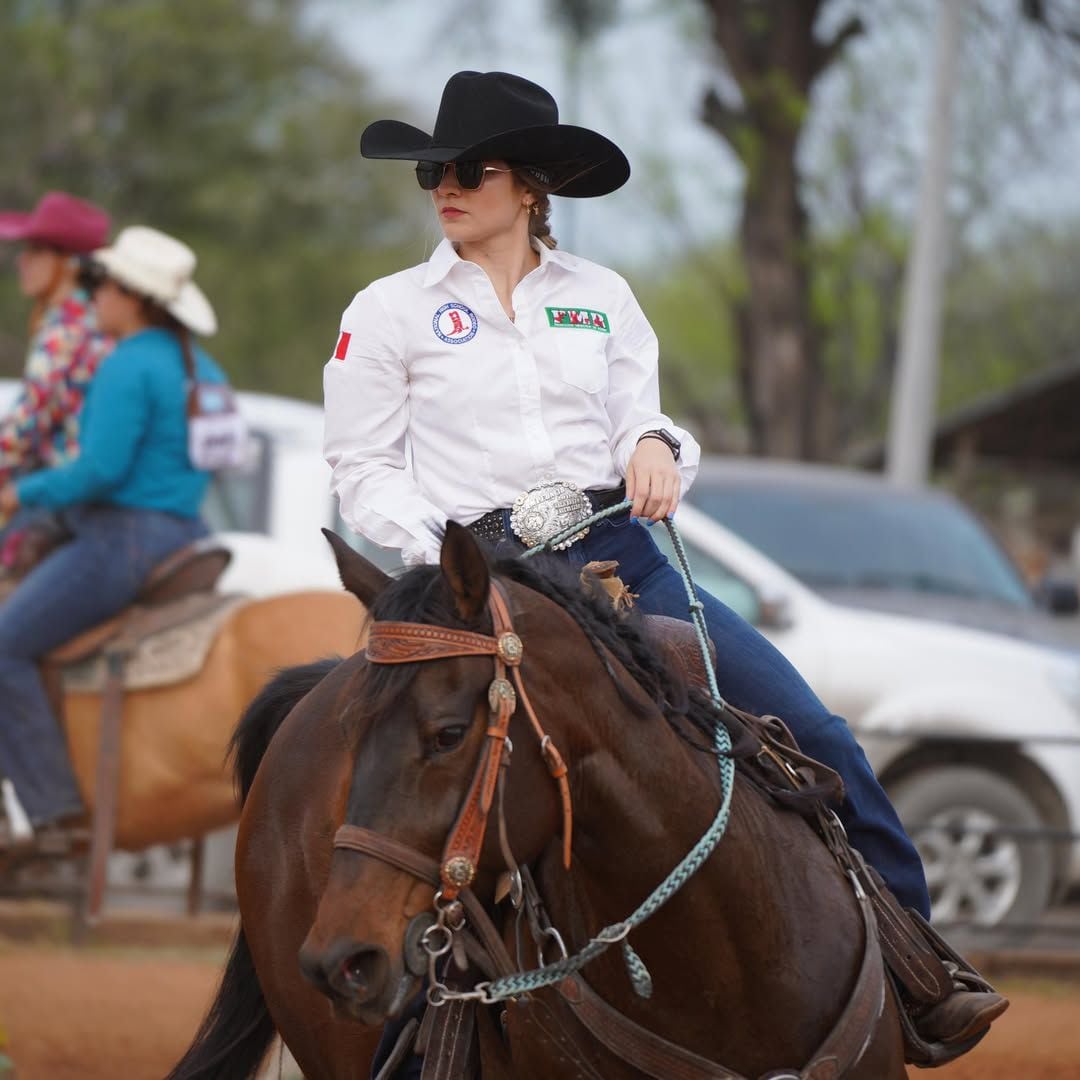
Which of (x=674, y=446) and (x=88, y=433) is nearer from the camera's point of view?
(x=674, y=446)

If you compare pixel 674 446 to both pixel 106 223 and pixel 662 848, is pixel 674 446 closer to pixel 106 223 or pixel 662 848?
pixel 662 848

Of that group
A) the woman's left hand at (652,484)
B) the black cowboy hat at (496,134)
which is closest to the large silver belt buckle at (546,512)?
the woman's left hand at (652,484)

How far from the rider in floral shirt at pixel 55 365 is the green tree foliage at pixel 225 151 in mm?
18368

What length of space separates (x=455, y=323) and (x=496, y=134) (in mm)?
374

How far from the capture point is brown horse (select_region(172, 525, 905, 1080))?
107 inches

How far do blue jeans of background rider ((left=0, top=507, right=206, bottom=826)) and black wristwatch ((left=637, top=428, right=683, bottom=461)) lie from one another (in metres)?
3.93

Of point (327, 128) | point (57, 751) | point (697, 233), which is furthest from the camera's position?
point (327, 128)

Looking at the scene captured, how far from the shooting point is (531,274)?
3596 millimetres

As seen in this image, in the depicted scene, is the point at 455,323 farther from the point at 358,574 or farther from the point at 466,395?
the point at 358,574

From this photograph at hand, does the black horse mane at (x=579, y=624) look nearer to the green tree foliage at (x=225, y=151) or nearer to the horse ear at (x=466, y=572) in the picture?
the horse ear at (x=466, y=572)

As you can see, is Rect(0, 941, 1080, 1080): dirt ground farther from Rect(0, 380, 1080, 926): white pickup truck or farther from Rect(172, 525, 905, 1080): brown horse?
Rect(172, 525, 905, 1080): brown horse

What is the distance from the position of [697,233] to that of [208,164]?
7578 millimetres

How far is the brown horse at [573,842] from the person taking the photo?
107 inches

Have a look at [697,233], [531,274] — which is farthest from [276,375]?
[531,274]
